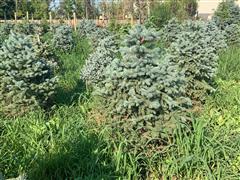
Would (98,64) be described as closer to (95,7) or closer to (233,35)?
(233,35)

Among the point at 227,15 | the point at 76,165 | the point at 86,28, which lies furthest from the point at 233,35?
→ the point at 76,165

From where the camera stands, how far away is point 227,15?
1642 cm

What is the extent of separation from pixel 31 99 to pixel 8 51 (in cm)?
70

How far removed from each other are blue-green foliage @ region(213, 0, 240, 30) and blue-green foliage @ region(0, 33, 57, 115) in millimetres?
11498

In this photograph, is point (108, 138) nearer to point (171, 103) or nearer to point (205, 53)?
point (171, 103)

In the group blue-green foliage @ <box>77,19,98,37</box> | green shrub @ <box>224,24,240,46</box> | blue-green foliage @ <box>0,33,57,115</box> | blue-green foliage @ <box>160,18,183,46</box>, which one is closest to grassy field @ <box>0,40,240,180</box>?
blue-green foliage @ <box>0,33,57,115</box>

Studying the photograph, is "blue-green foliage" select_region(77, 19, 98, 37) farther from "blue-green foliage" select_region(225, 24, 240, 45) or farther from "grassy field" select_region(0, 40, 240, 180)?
"grassy field" select_region(0, 40, 240, 180)

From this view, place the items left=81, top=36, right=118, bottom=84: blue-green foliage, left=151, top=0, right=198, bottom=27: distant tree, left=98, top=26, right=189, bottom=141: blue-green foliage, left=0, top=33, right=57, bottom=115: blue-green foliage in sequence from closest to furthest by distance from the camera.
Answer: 1. left=98, top=26, right=189, bottom=141: blue-green foliage
2. left=0, top=33, right=57, bottom=115: blue-green foliage
3. left=81, top=36, right=118, bottom=84: blue-green foliage
4. left=151, top=0, right=198, bottom=27: distant tree

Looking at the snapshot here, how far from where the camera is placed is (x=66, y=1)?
29359mm

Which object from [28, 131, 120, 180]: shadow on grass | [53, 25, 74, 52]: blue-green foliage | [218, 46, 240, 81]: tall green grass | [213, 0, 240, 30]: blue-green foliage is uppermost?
[213, 0, 240, 30]: blue-green foliage

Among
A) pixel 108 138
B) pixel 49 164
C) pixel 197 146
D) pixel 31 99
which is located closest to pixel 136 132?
pixel 108 138

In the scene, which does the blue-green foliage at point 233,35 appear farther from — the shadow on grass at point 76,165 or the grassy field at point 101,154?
the shadow on grass at point 76,165

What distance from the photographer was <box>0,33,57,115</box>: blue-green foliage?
527cm

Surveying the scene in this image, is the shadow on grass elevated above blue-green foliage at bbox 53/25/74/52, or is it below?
below
